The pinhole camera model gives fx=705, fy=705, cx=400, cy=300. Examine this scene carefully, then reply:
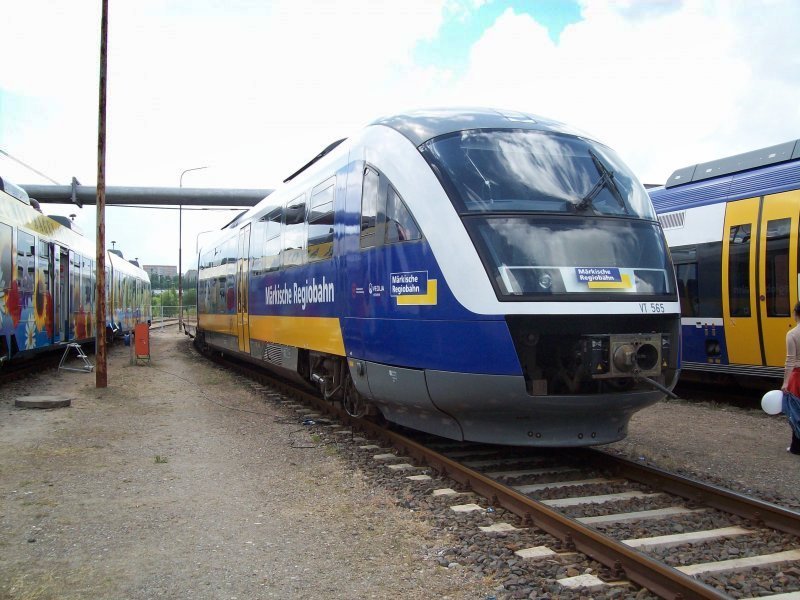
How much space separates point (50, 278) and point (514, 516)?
1405 centimetres

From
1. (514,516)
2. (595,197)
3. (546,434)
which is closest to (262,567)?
(514,516)

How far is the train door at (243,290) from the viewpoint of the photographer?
13016 mm

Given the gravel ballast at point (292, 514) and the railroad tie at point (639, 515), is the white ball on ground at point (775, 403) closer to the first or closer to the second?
the gravel ballast at point (292, 514)

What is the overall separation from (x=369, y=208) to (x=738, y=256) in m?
6.14

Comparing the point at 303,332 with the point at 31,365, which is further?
the point at 31,365

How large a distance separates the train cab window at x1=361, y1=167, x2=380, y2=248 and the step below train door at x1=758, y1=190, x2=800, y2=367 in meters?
5.92

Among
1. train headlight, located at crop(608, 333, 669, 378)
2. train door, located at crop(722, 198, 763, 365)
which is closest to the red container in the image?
train door, located at crop(722, 198, 763, 365)

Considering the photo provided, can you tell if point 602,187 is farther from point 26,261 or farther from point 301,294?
point 26,261

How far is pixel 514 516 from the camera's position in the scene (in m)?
5.11

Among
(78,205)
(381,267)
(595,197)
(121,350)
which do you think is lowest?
(121,350)

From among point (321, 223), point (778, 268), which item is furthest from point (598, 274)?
point (778, 268)

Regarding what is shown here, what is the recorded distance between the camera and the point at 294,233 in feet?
32.5

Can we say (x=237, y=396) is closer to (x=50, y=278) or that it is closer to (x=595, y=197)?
(x=50, y=278)

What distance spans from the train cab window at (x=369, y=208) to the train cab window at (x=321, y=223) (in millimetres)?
1020
